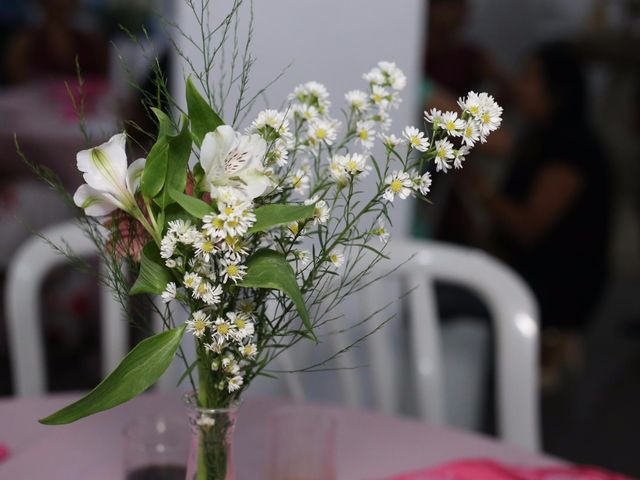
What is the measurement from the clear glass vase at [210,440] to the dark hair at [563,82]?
2.32 metres

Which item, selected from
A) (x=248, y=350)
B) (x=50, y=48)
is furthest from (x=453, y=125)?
(x=50, y=48)

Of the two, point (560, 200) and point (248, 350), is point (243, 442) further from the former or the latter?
point (560, 200)

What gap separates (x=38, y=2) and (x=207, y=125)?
361 centimetres

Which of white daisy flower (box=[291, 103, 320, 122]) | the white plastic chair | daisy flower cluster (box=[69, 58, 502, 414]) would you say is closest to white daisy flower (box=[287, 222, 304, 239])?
daisy flower cluster (box=[69, 58, 502, 414])

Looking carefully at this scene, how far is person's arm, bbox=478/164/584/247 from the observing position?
289 cm

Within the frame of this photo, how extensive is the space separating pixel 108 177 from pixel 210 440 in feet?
0.69

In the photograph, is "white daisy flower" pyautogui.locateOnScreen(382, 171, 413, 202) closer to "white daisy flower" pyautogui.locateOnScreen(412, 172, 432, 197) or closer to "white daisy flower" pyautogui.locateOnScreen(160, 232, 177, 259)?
"white daisy flower" pyautogui.locateOnScreen(412, 172, 432, 197)

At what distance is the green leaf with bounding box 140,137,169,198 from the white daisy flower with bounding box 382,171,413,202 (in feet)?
0.51

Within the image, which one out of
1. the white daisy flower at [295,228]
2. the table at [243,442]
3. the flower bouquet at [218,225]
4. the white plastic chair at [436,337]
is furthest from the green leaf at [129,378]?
the white plastic chair at [436,337]

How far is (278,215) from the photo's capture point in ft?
2.22

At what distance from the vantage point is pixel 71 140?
10.3ft

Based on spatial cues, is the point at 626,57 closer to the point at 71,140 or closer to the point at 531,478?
the point at 71,140

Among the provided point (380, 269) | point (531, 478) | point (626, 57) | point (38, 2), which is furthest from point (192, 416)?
point (626, 57)

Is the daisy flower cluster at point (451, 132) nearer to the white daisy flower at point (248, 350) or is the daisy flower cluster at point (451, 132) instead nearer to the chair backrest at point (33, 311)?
the white daisy flower at point (248, 350)
